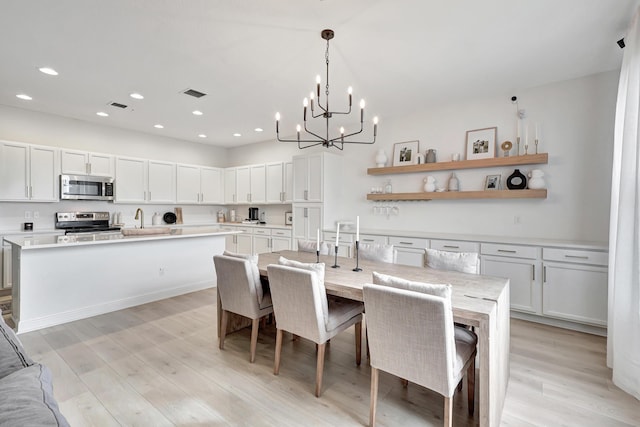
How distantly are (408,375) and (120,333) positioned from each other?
2809 millimetres

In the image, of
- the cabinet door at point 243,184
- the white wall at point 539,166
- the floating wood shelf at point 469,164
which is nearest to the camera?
the white wall at point 539,166

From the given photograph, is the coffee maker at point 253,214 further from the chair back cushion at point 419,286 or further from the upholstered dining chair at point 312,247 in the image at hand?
the chair back cushion at point 419,286

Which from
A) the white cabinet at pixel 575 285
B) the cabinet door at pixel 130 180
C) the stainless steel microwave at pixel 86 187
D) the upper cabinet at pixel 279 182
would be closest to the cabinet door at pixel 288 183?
the upper cabinet at pixel 279 182

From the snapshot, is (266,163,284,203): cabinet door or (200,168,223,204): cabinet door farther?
(200,168,223,204): cabinet door

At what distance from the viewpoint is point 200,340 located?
2.87 meters

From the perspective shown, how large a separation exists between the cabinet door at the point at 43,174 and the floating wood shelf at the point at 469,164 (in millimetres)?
4883

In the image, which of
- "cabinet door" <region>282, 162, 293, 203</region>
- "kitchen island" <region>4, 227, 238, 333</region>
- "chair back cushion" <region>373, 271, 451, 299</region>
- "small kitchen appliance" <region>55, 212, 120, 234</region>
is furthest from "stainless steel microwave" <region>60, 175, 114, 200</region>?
"chair back cushion" <region>373, 271, 451, 299</region>

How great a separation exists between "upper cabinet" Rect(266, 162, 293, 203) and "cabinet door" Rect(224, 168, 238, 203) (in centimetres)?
104

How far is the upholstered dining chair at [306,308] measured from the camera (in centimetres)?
204

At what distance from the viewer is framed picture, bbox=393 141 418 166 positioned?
182 inches

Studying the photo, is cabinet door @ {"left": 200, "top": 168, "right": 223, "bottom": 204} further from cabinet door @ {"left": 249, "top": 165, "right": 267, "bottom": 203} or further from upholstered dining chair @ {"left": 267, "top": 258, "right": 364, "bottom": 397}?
upholstered dining chair @ {"left": 267, "top": 258, "right": 364, "bottom": 397}

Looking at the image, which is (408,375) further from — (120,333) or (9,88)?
(9,88)

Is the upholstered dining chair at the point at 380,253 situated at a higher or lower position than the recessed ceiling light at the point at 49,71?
lower

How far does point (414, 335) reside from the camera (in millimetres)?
1580
